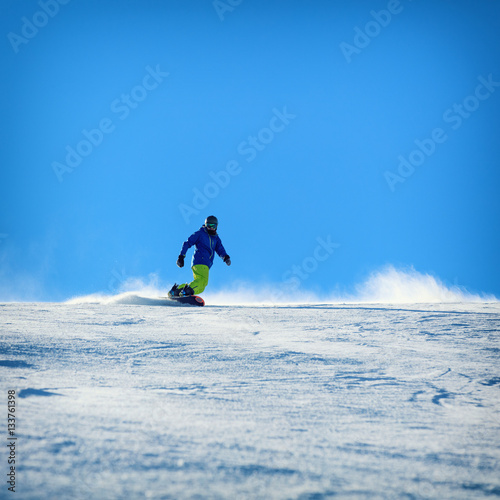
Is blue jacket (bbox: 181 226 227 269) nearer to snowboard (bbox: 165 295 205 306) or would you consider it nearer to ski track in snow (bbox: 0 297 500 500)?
snowboard (bbox: 165 295 205 306)

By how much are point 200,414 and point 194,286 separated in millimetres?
7493

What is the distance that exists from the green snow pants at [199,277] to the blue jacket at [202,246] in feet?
0.33

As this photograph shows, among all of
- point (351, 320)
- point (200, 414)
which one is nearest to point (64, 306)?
point (351, 320)

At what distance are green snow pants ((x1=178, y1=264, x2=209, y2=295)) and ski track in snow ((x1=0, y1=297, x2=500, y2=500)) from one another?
4.67 metres

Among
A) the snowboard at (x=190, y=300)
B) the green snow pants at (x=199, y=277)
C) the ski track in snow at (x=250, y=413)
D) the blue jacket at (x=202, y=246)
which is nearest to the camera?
the ski track in snow at (x=250, y=413)

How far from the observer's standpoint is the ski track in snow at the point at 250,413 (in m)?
1.95

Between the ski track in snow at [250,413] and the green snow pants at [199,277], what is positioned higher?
the green snow pants at [199,277]

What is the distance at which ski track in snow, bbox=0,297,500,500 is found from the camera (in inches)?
76.7

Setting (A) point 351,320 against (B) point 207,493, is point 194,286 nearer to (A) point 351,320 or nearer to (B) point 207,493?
(A) point 351,320

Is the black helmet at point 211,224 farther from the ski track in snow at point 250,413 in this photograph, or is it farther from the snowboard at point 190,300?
the ski track in snow at point 250,413

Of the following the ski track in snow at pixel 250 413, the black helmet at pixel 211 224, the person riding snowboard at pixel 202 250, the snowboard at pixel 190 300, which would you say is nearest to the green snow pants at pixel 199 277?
the person riding snowboard at pixel 202 250

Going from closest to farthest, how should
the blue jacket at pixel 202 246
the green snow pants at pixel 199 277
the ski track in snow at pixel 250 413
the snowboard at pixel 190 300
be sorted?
the ski track in snow at pixel 250 413 < the snowboard at pixel 190 300 < the green snow pants at pixel 199 277 < the blue jacket at pixel 202 246

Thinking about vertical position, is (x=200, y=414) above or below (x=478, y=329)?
below

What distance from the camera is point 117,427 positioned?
242 cm
